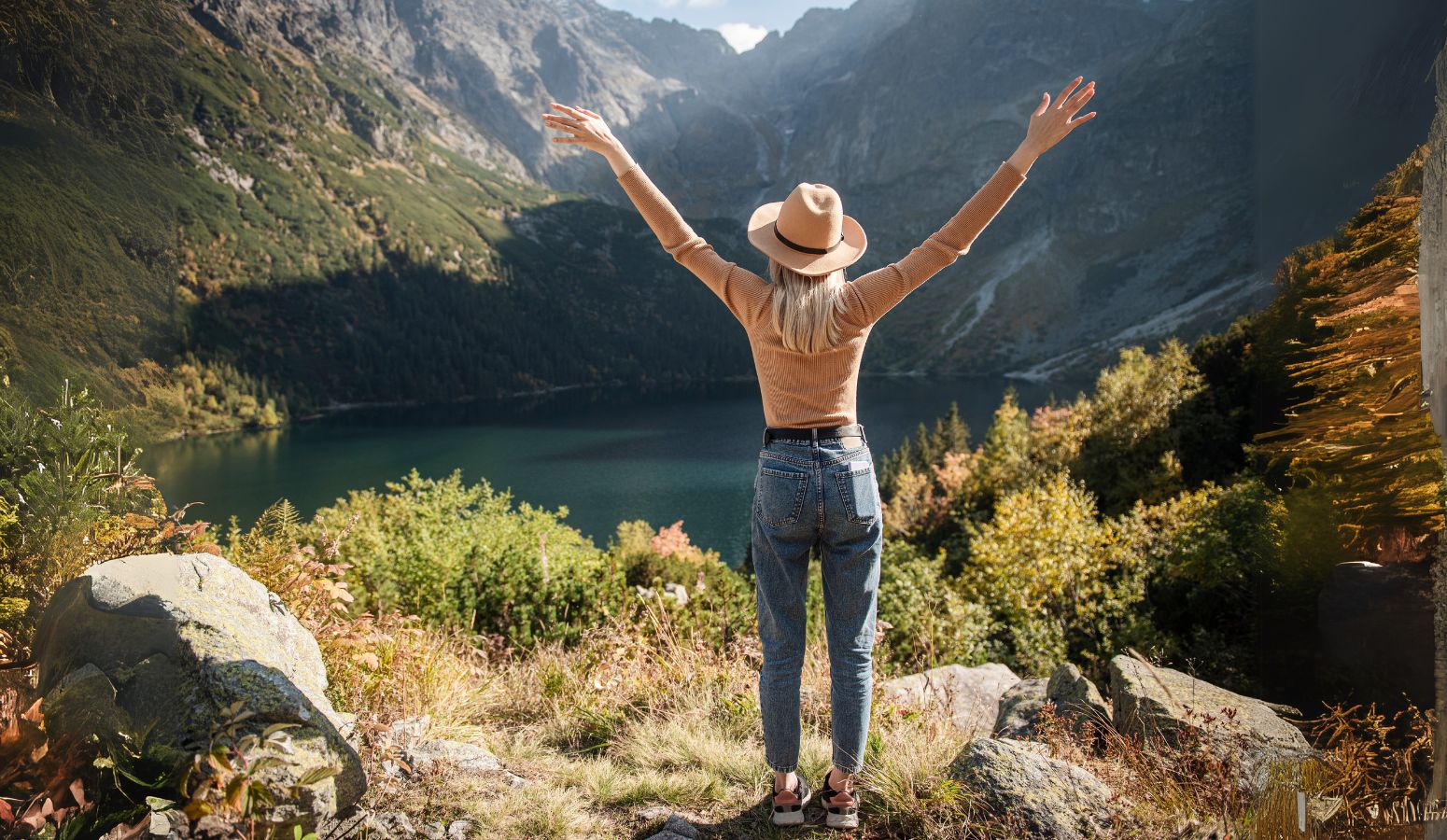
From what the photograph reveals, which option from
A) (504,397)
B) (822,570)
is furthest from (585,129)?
(504,397)

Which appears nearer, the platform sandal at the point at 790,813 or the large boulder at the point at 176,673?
the large boulder at the point at 176,673

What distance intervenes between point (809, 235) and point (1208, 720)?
88.6 inches

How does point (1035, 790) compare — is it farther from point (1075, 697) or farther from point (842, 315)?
point (1075, 697)

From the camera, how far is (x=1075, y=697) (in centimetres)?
429

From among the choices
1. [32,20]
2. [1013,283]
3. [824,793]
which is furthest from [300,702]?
[1013,283]

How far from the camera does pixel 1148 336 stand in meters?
A: 125

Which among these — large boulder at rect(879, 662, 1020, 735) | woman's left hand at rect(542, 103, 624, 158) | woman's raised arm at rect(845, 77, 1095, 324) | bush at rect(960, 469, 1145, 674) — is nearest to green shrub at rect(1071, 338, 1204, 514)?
bush at rect(960, 469, 1145, 674)

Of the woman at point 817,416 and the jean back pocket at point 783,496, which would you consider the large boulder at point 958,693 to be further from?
the jean back pocket at point 783,496

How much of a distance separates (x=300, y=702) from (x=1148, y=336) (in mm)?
144052

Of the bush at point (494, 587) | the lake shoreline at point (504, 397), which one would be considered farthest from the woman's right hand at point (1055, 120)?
the lake shoreline at point (504, 397)

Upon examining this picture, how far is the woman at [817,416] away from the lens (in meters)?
2.19

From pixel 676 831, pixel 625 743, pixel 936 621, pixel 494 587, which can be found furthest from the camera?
pixel 936 621

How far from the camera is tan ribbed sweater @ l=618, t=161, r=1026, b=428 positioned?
220 cm

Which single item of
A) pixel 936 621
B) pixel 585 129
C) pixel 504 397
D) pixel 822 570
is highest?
pixel 504 397
